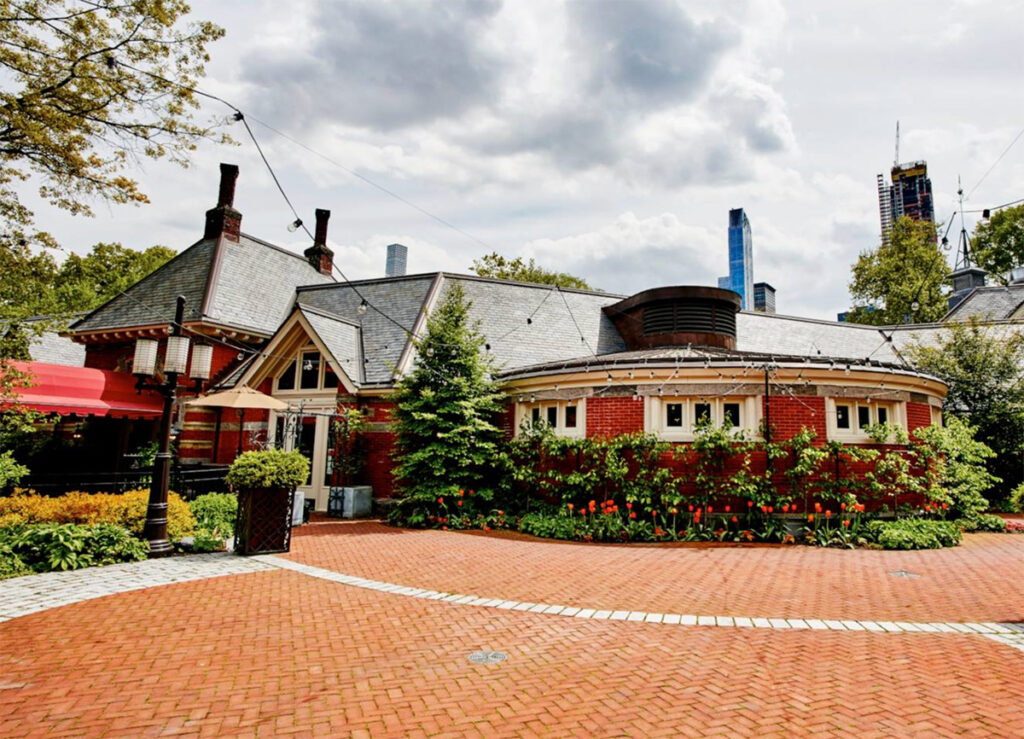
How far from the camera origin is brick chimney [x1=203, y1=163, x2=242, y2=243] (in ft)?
72.5

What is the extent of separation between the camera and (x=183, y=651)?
16.4 feet

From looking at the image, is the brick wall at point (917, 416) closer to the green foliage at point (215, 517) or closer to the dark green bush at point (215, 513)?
the green foliage at point (215, 517)

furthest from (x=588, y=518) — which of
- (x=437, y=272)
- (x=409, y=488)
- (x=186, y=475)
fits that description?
(x=186, y=475)

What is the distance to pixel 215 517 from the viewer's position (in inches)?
450

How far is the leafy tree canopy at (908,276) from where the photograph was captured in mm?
35062

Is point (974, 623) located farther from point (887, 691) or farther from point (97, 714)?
point (97, 714)

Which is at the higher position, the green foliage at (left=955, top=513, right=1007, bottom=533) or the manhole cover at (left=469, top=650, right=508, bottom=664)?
the green foliage at (left=955, top=513, right=1007, bottom=533)

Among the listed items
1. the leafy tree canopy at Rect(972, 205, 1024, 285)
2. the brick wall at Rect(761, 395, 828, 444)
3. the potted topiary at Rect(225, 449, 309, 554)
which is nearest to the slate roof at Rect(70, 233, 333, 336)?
the potted topiary at Rect(225, 449, 309, 554)

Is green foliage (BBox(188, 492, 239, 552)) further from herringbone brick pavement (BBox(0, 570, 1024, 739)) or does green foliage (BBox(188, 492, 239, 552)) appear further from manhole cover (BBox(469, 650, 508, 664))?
manhole cover (BBox(469, 650, 508, 664))

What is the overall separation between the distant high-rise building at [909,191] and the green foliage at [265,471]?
133 meters

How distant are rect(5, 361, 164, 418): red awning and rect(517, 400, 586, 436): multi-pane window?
12412 millimetres

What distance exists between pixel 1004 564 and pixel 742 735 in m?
8.54

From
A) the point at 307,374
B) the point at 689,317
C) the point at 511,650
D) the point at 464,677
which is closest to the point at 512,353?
the point at 689,317

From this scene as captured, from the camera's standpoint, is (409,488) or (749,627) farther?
(409,488)
